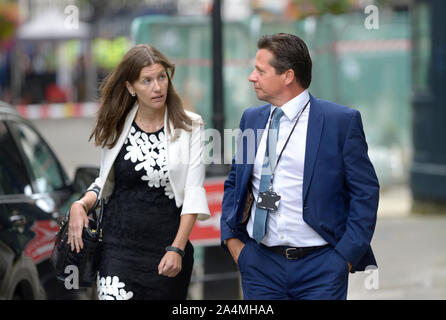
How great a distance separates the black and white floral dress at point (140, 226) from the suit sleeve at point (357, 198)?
0.90m

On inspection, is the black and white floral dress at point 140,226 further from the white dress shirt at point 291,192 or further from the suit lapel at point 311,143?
the suit lapel at point 311,143

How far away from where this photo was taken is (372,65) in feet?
44.1

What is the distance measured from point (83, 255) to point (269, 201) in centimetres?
97

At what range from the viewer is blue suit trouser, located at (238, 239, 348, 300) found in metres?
3.82

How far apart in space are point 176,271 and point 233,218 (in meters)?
0.38

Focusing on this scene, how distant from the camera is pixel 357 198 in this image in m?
3.81

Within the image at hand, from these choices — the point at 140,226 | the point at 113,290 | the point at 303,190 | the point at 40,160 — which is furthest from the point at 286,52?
the point at 40,160

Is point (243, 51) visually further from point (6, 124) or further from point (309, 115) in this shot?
point (309, 115)

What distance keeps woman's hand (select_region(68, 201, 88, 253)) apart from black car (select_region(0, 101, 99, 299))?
37cm

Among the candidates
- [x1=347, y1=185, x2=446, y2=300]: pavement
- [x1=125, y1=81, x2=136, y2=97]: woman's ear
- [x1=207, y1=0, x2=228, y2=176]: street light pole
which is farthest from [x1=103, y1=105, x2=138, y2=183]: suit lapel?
[x1=207, y1=0, x2=228, y2=176]: street light pole

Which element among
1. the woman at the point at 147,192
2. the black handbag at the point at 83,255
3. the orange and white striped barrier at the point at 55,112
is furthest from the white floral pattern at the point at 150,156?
the orange and white striped barrier at the point at 55,112

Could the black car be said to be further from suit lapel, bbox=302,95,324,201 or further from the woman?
suit lapel, bbox=302,95,324,201

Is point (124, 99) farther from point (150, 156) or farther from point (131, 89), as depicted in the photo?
point (150, 156)

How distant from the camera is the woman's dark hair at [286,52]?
390cm
